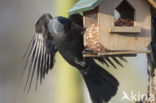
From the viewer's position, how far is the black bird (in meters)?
2.10

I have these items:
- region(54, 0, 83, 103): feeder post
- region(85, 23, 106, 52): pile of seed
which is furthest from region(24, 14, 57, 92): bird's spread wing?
region(85, 23, 106, 52): pile of seed

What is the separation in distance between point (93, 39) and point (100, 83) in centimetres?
86

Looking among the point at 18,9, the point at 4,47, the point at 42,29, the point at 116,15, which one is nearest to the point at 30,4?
the point at 18,9

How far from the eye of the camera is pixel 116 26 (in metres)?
1.60

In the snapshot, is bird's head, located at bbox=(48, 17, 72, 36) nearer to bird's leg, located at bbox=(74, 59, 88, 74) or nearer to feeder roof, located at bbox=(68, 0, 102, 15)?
bird's leg, located at bbox=(74, 59, 88, 74)

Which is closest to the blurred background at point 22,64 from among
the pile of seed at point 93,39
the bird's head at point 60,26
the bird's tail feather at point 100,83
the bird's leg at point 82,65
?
the bird's tail feather at point 100,83

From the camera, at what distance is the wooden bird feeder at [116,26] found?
1571 millimetres

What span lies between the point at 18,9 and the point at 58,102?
4.48 feet

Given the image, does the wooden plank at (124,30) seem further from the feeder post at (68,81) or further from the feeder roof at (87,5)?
the feeder post at (68,81)

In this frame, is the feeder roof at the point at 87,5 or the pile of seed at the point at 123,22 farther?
the pile of seed at the point at 123,22

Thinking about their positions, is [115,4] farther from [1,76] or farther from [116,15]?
[1,76]

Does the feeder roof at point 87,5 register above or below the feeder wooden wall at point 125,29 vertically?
above

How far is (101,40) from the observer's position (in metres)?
1.57

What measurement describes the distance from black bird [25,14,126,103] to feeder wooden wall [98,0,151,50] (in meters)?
0.33
